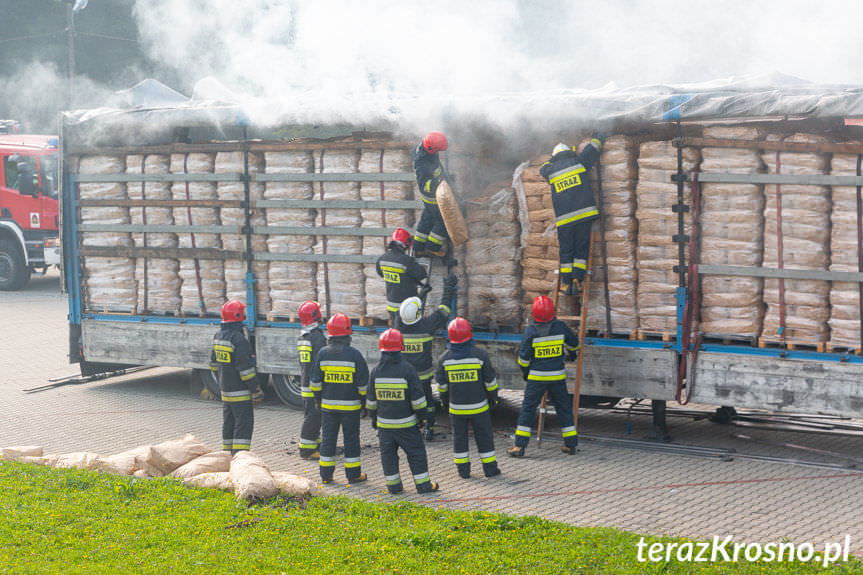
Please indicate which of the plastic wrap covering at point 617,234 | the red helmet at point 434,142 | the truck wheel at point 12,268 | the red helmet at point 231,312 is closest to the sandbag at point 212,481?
the red helmet at point 231,312

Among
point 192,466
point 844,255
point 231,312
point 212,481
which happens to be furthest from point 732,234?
point 192,466

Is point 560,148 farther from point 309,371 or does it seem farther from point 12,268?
point 12,268

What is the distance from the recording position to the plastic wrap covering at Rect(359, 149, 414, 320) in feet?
39.3

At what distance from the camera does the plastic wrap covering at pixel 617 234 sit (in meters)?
10.7

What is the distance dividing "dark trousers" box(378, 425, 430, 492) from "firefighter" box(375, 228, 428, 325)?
2510mm

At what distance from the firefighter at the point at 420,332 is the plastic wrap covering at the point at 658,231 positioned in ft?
7.45

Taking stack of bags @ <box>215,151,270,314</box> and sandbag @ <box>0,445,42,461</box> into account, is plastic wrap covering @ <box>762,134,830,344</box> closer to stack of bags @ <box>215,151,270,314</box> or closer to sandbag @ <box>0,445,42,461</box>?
stack of bags @ <box>215,151,270,314</box>

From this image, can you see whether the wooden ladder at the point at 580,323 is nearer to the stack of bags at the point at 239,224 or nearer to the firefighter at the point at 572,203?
the firefighter at the point at 572,203

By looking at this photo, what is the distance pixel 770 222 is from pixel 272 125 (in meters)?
6.19

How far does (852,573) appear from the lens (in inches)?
259

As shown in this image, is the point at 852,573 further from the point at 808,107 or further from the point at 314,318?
the point at 314,318

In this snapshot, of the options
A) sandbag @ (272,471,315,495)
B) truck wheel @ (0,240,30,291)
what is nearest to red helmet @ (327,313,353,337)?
sandbag @ (272,471,315,495)

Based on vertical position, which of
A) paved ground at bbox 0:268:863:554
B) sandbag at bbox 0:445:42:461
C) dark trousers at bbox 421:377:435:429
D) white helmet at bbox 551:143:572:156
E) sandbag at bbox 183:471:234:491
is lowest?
paved ground at bbox 0:268:863:554

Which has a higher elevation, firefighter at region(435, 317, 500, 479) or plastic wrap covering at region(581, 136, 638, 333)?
plastic wrap covering at region(581, 136, 638, 333)
